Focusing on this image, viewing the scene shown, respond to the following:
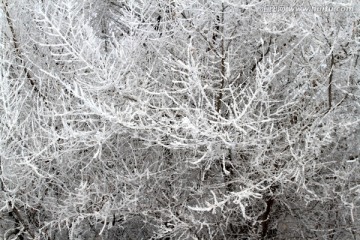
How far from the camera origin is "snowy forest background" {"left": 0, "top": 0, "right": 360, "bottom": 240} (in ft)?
13.6

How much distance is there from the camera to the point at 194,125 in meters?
3.87

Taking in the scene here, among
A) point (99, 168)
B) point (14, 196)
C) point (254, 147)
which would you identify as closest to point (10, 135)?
point (14, 196)

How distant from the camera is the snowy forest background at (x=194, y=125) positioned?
4145 mm

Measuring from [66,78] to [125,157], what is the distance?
108 cm

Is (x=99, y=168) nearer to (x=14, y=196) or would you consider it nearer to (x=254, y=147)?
(x=14, y=196)

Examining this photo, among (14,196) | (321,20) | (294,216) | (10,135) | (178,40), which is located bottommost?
(294,216)

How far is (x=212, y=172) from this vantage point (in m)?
4.87

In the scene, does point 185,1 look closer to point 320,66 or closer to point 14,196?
point 320,66

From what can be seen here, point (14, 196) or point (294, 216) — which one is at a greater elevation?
point (14, 196)

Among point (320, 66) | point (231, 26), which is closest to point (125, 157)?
point (231, 26)

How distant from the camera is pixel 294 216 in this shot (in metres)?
5.03

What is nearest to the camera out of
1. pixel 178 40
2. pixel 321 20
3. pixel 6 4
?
pixel 321 20

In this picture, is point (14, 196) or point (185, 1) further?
point (14, 196)

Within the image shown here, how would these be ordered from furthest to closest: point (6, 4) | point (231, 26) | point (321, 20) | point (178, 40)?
1. point (6, 4)
2. point (178, 40)
3. point (231, 26)
4. point (321, 20)
